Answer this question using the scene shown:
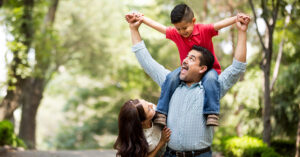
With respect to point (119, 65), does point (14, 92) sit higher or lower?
lower

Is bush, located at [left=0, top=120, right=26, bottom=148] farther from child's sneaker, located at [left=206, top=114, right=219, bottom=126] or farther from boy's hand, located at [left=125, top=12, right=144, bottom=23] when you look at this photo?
child's sneaker, located at [left=206, top=114, right=219, bottom=126]

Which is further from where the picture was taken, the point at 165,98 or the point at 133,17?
the point at 133,17

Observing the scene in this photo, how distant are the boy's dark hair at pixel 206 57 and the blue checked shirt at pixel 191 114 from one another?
13cm

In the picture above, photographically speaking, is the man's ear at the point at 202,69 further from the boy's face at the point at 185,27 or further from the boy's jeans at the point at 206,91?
the boy's face at the point at 185,27

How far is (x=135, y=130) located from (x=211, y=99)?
58 cm

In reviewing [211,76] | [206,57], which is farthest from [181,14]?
[211,76]

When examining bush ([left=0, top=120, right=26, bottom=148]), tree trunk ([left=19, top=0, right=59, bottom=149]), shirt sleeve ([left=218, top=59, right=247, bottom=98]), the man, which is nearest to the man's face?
the man

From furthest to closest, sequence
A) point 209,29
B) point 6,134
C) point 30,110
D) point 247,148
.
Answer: point 30,110
point 6,134
point 247,148
point 209,29

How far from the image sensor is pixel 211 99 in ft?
7.57

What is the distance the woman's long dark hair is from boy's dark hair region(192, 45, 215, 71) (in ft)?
1.80

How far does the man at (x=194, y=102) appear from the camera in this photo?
2357 millimetres

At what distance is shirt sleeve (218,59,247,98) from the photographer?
7.66 ft

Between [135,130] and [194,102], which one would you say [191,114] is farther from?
[135,130]

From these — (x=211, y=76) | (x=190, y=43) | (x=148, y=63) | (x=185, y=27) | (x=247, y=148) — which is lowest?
(x=247, y=148)
